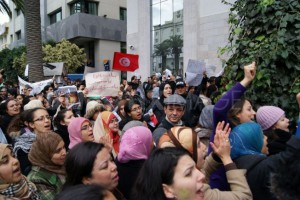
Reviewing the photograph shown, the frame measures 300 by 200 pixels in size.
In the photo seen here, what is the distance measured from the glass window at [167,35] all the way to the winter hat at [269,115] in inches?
539

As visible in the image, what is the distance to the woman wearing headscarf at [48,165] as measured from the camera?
272 cm

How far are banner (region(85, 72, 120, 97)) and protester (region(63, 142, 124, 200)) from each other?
15.6 feet

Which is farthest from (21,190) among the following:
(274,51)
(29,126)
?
(274,51)

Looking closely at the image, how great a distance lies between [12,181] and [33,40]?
8.41 m

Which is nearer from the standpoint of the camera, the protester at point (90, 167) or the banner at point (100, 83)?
the protester at point (90, 167)

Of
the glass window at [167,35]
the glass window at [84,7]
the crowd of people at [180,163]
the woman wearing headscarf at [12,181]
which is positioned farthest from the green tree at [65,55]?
the woman wearing headscarf at [12,181]

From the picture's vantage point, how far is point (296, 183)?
4.41 ft

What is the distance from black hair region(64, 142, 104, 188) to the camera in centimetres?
218

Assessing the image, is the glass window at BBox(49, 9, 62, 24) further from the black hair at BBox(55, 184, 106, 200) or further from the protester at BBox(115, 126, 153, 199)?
the black hair at BBox(55, 184, 106, 200)

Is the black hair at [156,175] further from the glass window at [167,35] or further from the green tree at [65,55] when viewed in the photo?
the green tree at [65,55]

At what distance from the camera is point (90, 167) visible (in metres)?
2.21

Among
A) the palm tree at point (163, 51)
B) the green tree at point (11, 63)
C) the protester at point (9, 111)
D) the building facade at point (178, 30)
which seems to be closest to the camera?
the protester at point (9, 111)

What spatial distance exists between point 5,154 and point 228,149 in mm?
1677

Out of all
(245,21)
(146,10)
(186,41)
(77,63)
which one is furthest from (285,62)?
(77,63)
